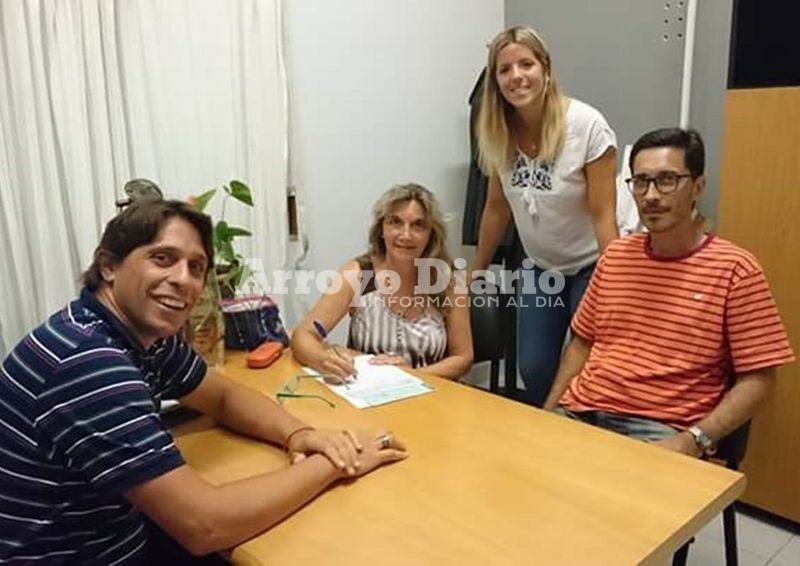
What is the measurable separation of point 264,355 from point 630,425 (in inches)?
38.1

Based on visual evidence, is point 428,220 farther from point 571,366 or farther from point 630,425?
point 630,425

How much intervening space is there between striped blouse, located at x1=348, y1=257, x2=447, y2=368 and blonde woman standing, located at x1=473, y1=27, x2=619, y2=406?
1.58 ft

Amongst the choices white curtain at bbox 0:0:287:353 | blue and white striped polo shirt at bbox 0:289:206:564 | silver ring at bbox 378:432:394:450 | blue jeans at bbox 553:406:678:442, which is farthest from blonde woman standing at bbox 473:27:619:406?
blue and white striped polo shirt at bbox 0:289:206:564

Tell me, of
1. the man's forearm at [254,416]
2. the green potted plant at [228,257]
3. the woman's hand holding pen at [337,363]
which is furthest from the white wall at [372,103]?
the man's forearm at [254,416]

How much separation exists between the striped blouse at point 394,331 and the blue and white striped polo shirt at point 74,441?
1038 mm

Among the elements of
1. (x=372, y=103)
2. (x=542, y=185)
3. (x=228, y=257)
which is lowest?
(x=228, y=257)

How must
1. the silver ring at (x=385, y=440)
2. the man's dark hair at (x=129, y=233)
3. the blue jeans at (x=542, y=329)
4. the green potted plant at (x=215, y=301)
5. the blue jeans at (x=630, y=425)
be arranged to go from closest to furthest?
the man's dark hair at (x=129, y=233) → the silver ring at (x=385, y=440) → the blue jeans at (x=630, y=425) → the green potted plant at (x=215, y=301) → the blue jeans at (x=542, y=329)

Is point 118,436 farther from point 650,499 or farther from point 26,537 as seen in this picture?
point 650,499

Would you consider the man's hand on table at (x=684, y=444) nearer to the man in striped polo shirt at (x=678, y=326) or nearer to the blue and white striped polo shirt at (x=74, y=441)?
the man in striped polo shirt at (x=678, y=326)

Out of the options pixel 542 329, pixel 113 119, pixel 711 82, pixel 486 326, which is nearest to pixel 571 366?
pixel 486 326

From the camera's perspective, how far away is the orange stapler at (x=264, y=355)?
5.86 feet

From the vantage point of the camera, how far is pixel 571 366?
1876 millimetres

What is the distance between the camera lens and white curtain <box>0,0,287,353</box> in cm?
192

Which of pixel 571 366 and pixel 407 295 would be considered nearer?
pixel 571 366
